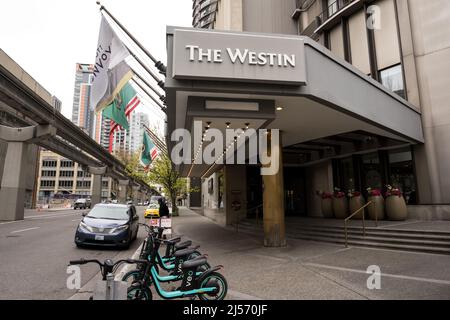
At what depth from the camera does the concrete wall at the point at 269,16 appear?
24797 mm

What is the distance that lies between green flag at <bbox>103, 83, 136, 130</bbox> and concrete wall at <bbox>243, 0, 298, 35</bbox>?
16217 mm

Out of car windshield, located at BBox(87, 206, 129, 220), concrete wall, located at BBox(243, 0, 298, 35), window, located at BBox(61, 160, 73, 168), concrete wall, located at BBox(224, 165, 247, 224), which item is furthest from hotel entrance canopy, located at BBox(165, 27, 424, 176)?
window, located at BBox(61, 160, 73, 168)

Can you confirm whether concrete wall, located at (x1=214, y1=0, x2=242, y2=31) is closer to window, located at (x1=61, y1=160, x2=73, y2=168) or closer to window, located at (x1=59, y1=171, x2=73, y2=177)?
window, located at (x1=61, y1=160, x2=73, y2=168)

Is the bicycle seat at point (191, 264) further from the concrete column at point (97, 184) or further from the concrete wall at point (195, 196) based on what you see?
the concrete wall at point (195, 196)

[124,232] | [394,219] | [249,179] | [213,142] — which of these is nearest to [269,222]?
[213,142]

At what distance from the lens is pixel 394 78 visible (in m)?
15.8

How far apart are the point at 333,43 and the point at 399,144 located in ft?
27.6

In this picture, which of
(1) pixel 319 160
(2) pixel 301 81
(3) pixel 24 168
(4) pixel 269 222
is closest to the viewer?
(2) pixel 301 81

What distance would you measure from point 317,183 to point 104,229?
14103 millimetres

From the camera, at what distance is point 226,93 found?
8.45m

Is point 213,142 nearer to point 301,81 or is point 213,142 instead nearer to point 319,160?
point 301,81

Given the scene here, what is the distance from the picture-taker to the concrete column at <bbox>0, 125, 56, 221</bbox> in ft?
68.2
